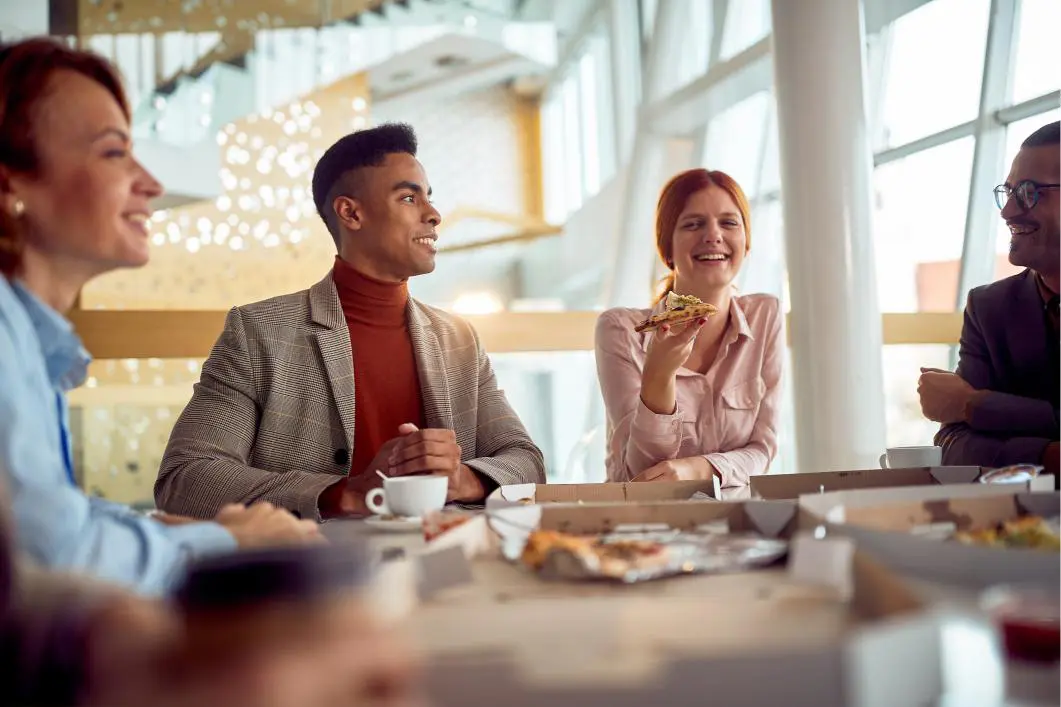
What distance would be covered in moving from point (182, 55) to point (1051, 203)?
4160 millimetres

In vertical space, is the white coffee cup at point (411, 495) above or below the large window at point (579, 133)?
below

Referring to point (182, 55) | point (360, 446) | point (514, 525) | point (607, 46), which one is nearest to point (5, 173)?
point (514, 525)

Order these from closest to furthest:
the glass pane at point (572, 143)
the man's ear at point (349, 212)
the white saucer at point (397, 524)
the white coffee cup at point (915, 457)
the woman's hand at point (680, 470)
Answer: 1. the white saucer at point (397, 524)
2. the white coffee cup at point (915, 457)
3. the woman's hand at point (680, 470)
4. the man's ear at point (349, 212)
5. the glass pane at point (572, 143)

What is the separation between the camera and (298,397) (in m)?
1.94

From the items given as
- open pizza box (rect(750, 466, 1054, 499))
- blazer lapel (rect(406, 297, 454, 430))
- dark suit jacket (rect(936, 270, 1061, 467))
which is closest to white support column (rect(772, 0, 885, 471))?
dark suit jacket (rect(936, 270, 1061, 467))

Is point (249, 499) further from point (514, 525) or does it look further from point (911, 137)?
point (911, 137)

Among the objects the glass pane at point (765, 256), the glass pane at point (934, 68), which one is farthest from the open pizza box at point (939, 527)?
Result: the glass pane at point (765, 256)

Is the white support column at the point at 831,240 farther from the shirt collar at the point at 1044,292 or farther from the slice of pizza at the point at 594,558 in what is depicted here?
the slice of pizza at the point at 594,558

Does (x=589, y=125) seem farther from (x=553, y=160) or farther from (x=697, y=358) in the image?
(x=697, y=358)

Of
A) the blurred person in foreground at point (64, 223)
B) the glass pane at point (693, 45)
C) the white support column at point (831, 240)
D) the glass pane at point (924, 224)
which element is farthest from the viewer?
the glass pane at point (693, 45)

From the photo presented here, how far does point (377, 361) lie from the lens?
82.4 inches

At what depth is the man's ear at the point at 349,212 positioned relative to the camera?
219 cm

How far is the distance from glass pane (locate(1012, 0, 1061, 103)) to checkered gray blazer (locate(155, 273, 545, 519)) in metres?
3.35

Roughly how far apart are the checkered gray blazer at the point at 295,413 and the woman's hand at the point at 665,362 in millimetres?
269
